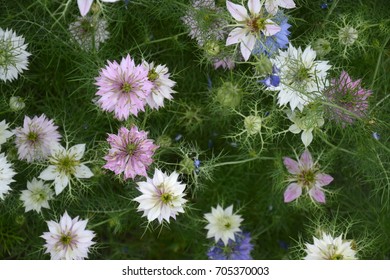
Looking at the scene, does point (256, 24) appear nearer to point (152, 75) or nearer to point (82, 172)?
point (152, 75)

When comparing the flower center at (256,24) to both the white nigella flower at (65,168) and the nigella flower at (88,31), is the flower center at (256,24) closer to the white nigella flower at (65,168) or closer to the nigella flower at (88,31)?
the nigella flower at (88,31)

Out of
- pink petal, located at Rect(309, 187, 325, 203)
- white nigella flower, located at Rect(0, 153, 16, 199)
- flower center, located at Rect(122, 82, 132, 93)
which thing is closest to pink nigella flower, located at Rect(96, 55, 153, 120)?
flower center, located at Rect(122, 82, 132, 93)

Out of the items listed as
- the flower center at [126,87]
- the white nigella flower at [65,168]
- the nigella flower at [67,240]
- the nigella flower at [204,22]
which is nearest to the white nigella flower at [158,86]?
the flower center at [126,87]

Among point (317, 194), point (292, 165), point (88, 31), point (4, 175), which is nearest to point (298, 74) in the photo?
point (292, 165)

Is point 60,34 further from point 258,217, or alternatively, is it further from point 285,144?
point 258,217

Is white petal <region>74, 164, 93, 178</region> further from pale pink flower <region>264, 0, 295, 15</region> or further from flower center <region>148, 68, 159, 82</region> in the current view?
pale pink flower <region>264, 0, 295, 15</region>

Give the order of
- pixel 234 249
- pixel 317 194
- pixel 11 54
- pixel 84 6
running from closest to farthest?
pixel 84 6 < pixel 11 54 < pixel 317 194 < pixel 234 249
